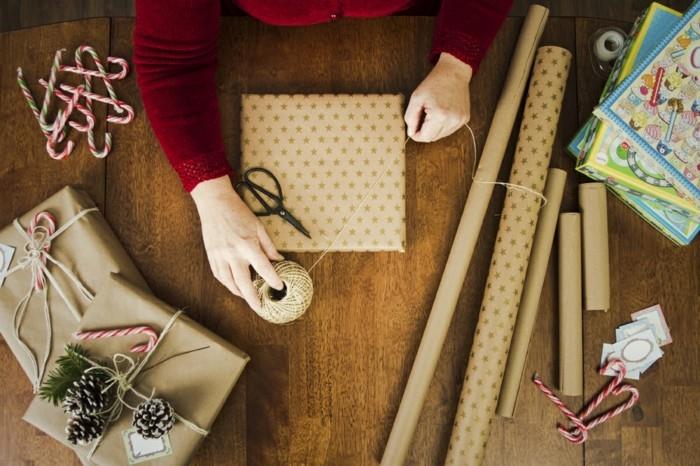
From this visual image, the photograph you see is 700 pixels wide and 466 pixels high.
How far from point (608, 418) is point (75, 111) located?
3.69ft

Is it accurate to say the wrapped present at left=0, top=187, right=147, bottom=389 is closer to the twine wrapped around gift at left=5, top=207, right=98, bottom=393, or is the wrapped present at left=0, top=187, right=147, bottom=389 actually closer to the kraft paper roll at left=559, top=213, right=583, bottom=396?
the twine wrapped around gift at left=5, top=207, right=98, bottom=393

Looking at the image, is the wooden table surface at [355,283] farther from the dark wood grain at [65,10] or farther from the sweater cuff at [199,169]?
the dark wood grain at [65,10]

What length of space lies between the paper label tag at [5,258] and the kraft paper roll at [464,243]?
2.41 feet

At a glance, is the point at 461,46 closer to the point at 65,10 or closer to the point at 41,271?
the point at 41,271

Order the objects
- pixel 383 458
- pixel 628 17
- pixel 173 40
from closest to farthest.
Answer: pixel 173 40 < pixel 383 458 < pixel 628 17

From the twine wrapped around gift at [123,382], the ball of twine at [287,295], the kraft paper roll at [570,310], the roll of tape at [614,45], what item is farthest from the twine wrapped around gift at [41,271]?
the roll of tape at [614,45]

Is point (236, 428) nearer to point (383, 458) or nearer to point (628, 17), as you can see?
point (383, 458)

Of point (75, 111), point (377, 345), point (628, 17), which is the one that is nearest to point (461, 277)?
point (377, 345)

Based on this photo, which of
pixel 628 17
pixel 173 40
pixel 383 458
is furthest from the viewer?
pixel 628 17

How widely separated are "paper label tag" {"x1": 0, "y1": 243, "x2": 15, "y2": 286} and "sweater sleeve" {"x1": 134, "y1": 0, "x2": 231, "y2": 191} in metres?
0.35

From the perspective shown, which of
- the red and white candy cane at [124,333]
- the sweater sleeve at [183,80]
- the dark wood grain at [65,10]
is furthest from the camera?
the dark wood grain at [65,10]

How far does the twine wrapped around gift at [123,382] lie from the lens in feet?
3.05

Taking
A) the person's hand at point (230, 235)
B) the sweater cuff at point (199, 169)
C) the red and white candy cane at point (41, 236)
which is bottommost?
the red and white candy cane at point (41, 236)

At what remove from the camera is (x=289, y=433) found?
1004 millimetres
